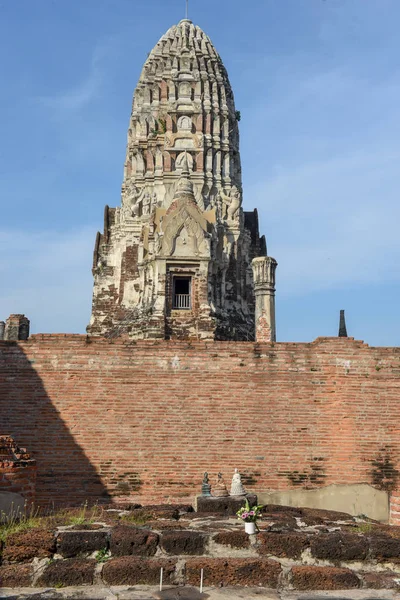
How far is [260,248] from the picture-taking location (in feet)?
97.7

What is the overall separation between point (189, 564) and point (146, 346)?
6.34 meters

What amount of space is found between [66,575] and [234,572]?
1.61m

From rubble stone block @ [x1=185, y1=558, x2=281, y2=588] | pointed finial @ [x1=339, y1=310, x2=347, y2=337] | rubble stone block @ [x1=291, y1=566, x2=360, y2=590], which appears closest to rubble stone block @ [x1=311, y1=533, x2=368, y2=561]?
rubble stone block @ [x1=291, y1=566, x2=360, y2=590]

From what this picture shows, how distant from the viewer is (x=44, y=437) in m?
11.9

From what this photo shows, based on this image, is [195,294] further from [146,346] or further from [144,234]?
[146,346]

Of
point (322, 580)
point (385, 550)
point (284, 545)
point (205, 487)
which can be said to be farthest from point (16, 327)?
point (322, 580)

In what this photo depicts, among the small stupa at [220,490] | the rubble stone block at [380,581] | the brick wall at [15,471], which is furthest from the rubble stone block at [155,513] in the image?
the rubble stone block at [380,581]

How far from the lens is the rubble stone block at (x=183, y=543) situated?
6.97 m

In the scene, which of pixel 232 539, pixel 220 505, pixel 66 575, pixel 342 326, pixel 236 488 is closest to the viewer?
pixel 66 575

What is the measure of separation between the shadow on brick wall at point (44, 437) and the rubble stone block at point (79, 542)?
493cm

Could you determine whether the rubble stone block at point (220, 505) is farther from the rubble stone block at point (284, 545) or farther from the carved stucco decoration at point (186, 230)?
the carved stucco decoration at point (186, 230)

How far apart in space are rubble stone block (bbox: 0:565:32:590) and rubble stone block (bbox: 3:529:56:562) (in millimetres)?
190

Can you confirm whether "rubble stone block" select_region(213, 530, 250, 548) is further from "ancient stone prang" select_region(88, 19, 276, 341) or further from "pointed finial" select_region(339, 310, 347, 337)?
"pointed finial" select_region(339, 310, 347, 337)

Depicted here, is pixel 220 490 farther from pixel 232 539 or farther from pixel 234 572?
pixel 234 572
